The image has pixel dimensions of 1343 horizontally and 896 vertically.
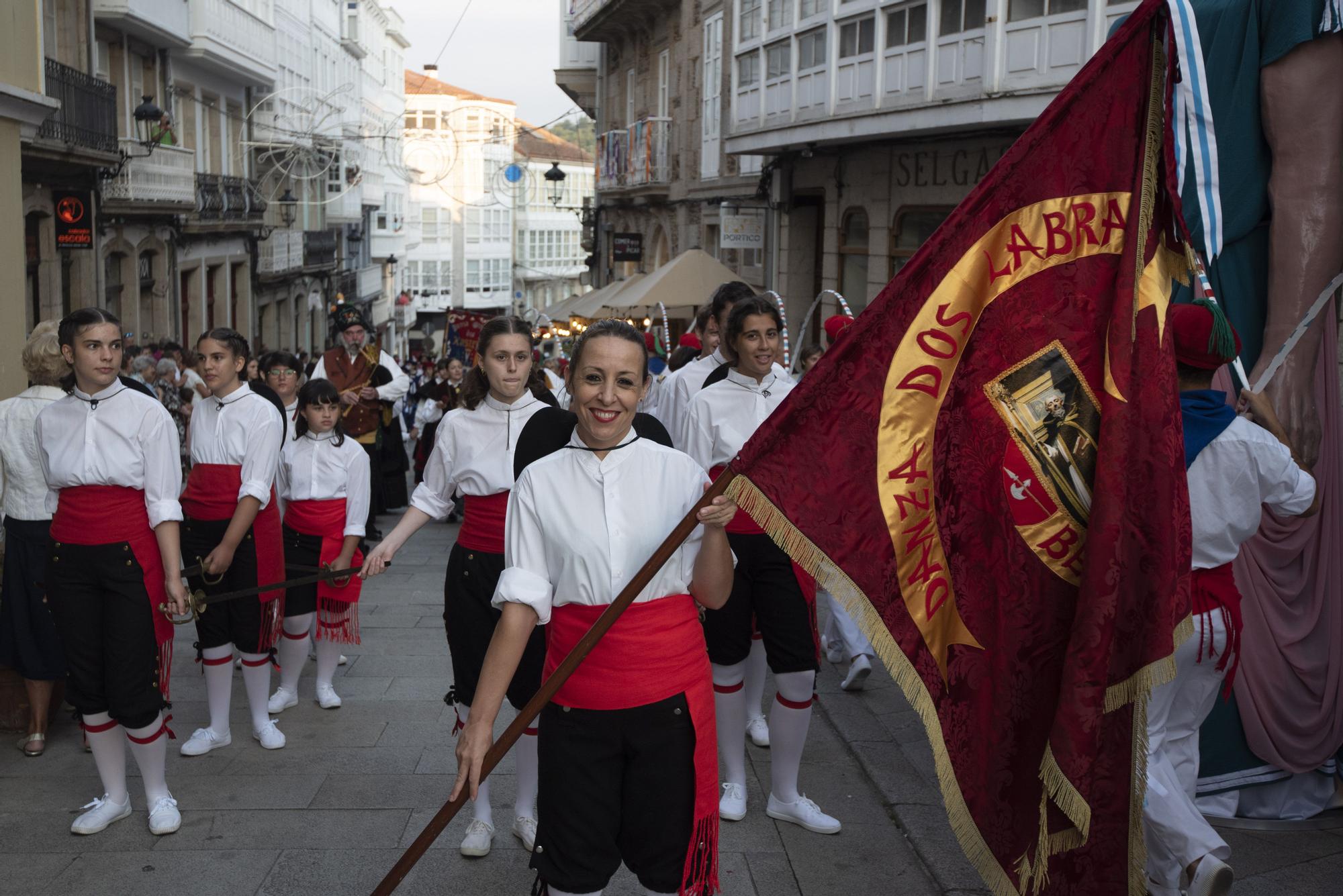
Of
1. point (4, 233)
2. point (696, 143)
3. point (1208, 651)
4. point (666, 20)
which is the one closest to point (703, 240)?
point (696, 143)

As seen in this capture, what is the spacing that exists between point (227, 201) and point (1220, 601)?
29.4 metres

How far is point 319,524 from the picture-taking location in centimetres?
730

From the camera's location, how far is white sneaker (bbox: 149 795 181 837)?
17.0ft

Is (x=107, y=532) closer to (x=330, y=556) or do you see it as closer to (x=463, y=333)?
(x=330, y=556)

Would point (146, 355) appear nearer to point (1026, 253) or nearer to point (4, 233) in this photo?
point (4, 233)

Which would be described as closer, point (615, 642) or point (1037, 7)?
point (615, 642)

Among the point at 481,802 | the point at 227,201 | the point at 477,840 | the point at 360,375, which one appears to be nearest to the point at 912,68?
the point at 360,375

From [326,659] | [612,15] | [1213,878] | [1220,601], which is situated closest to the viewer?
[1213,878]

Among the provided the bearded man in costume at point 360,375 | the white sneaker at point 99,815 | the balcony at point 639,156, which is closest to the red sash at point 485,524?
the white sneaker at point 99,815

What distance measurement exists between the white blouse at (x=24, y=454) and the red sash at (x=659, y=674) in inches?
131

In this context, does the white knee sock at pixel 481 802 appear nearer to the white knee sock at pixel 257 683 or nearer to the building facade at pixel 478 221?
the white knee sock at pixel 257 683

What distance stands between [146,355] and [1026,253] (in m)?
13.0

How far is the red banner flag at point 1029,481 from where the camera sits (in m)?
3.19

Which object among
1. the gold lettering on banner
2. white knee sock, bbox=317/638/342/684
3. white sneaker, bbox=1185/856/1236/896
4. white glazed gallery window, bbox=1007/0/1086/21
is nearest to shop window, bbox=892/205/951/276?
white glazed gallery window, bbox=1007/0/1086/21
